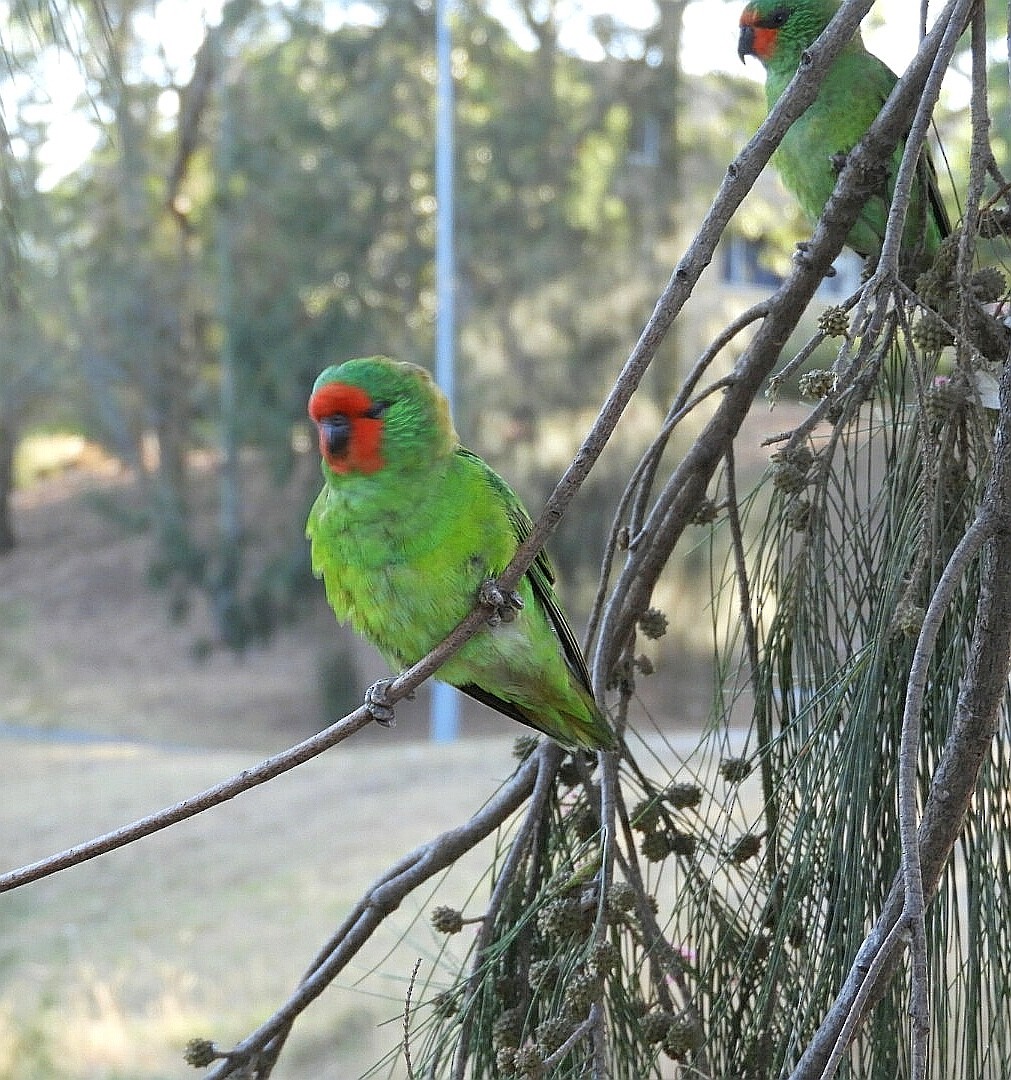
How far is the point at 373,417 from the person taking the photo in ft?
4.00

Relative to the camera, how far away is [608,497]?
7078 mm

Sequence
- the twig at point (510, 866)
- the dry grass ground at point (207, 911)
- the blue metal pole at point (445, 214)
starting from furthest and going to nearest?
the blue metal pole at point (445, 214) → the dry grass ground at point (207, 911) → the twig at point (510, 866)

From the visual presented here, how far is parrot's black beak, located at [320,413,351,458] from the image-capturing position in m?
1.21

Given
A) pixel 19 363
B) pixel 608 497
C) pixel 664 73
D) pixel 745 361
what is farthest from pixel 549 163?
pixel 745 361

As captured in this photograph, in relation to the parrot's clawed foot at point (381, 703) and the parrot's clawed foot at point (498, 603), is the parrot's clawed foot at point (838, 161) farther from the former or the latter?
the parrot's clawed foot at point (381, 703)

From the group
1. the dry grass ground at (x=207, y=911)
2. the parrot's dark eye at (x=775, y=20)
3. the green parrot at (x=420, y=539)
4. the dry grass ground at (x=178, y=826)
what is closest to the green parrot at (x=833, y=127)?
the parrot's dark eye at (x=775, y=20)

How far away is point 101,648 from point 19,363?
6.59 feet

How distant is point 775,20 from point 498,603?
125 centimetres

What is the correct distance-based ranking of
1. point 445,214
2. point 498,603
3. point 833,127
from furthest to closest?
point 445,214
point 833,127
point 498,603

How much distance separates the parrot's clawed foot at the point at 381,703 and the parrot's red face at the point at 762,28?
1205mm

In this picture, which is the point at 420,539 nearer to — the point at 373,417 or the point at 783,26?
the point at 373,417

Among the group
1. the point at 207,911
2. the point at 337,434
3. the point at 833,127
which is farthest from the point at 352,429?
the point at 207,911

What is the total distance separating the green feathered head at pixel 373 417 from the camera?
3.93 ft

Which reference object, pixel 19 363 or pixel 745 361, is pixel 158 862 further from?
pixel 19 363
